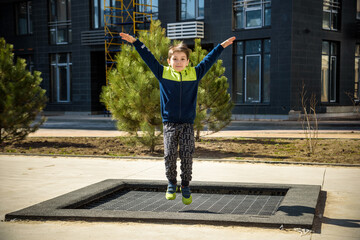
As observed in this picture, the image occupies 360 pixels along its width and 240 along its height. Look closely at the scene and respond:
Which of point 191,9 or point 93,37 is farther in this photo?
point 93,37

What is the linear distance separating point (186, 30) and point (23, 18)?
48.0ft

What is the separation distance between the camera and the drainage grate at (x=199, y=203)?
5410 millimetres

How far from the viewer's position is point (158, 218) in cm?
477

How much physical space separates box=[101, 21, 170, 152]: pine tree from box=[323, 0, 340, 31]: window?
17464 millimetres

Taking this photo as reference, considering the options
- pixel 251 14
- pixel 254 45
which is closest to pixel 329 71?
pixel 254 45

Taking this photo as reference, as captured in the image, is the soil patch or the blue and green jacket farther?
the soil patch

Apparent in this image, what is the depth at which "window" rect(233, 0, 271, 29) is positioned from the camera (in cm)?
2477

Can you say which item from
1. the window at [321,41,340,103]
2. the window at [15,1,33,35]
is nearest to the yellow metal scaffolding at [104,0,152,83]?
the window at [15,1,33,35]

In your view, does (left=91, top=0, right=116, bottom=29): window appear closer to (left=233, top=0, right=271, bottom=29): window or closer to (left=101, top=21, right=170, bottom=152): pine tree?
(left=233, top=0, right=271, bottom=29): window

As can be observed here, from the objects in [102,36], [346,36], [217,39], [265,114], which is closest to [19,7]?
[102,36]

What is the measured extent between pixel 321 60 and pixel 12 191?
2204cm

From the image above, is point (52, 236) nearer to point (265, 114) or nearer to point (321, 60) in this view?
point (265, 114)

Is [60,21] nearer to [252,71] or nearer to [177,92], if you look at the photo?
[252,71]

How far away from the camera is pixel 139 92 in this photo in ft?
34.5
